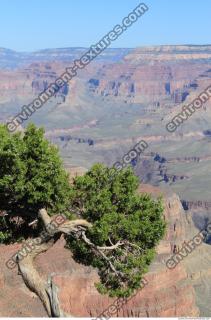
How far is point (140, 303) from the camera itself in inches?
3521

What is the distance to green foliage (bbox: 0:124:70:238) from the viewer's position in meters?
31.0

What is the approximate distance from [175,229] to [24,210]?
4955 inches

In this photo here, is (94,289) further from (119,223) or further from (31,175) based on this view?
(31,175)

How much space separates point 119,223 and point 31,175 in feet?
18.6

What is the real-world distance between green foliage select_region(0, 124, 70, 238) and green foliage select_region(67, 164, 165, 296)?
1.47 metres

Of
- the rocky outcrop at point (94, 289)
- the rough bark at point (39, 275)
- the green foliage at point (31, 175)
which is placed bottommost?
the rocky outcrop at point (94, 289)

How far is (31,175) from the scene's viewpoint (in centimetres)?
3158

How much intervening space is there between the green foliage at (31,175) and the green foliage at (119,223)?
147 cm

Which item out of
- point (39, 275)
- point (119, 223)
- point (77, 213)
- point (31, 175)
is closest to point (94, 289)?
point (77, 213)

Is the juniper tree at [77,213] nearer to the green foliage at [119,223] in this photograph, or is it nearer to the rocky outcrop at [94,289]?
the green foliage at [119,223]

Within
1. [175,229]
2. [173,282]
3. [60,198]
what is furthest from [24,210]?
[175,229]

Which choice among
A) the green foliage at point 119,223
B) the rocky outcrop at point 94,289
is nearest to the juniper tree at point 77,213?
the green foliage at point 119,223

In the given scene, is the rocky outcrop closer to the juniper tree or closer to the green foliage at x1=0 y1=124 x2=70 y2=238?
the juniper tree

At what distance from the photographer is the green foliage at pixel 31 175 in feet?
102
